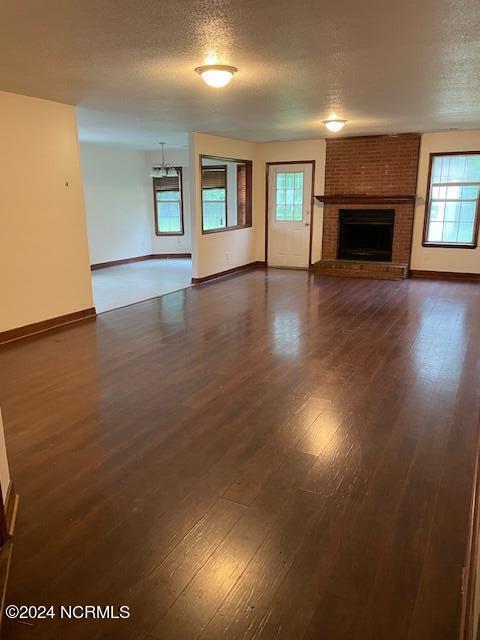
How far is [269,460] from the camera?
2.57 m

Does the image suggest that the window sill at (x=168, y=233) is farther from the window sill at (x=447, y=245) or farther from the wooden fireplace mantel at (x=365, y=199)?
the window sill at (x=447, y=245)

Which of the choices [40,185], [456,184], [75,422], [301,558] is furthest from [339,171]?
[301,558]

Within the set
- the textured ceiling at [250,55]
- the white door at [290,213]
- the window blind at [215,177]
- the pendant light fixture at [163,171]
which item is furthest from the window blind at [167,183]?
the textured ceiling at [250,55]

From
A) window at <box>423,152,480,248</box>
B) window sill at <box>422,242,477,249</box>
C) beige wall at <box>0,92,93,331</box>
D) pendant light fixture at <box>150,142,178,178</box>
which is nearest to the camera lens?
beige wall at <box>0,92,93,331</box>

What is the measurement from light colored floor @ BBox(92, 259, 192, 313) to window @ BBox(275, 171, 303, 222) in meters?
2.23

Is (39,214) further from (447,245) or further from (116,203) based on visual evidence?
(447,245)

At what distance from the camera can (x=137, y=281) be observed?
8.19 metres

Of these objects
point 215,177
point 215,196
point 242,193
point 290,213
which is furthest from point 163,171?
point 290,213

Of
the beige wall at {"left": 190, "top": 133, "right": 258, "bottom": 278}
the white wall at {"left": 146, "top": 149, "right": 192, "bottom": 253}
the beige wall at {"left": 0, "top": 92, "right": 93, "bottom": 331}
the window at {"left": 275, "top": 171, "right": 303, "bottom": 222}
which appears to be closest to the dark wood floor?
the beige wall at {"left": 0, "top": 92, "right": 93, "bottom": 331}

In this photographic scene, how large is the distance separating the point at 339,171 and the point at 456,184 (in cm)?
201

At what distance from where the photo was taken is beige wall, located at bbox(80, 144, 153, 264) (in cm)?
951

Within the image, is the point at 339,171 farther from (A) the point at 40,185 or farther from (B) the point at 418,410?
(B) the point at 418,410

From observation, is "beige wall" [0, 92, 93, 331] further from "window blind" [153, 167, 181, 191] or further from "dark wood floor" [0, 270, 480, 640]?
"window blind" [153, 167, 181, 191]

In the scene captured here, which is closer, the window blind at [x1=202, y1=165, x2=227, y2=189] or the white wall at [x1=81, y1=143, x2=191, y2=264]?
the white wall at [x1=81, y1=143, x2=191, y2=264]
